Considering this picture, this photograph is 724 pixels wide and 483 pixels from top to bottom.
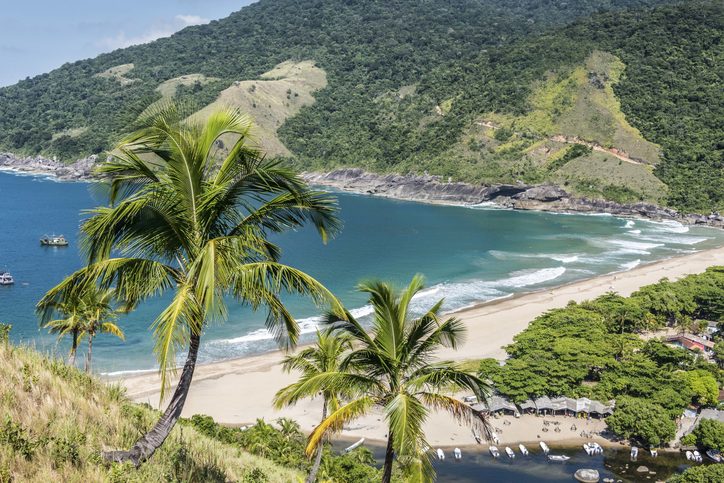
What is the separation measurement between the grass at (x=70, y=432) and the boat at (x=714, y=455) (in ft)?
88.9

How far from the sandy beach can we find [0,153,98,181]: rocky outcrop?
135m

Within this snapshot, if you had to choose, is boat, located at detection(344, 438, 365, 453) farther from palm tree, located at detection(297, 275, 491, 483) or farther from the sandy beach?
palm tree, located at detection(297, 275, 491, 483)

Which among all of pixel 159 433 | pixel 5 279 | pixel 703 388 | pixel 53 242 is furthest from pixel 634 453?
pixel 53 242

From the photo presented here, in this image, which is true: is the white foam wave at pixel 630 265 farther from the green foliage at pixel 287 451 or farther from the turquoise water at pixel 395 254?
the green foliage at pixel 287 451

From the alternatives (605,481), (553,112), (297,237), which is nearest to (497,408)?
(605,481)

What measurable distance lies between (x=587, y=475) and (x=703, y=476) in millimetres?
5098

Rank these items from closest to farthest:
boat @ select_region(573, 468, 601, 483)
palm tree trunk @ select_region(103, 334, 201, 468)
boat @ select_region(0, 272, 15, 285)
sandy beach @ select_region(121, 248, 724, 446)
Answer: palm tree trunk @ select_region(103, 334, 201, 468), boat @ select_region(573, 468, 601, 483), sandy beach @ select_region(121, 248, 724, 446), boat @ select_region(0, 272, 15, 285)

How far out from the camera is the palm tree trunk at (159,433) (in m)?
6.50

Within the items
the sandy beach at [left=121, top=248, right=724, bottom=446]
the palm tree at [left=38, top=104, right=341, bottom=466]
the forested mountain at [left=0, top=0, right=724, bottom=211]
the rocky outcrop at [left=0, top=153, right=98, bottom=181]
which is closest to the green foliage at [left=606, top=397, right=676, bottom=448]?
the sandy beach at [left=121, top=248, right=724, bottom=446]

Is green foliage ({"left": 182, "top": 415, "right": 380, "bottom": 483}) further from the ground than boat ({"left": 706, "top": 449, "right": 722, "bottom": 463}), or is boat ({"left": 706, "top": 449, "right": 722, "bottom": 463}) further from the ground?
green foliage ({"left": 182, "top": 415, "right": 380, "bottom": 483})

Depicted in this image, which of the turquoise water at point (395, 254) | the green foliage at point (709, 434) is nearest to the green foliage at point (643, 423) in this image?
the green foliage at point (709, 434)

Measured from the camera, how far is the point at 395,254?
77.2m

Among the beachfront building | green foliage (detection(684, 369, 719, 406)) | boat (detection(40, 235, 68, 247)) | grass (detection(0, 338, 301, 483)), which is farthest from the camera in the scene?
boat (detection(40, 235, 68, 247))

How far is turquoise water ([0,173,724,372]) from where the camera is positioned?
45469mm
